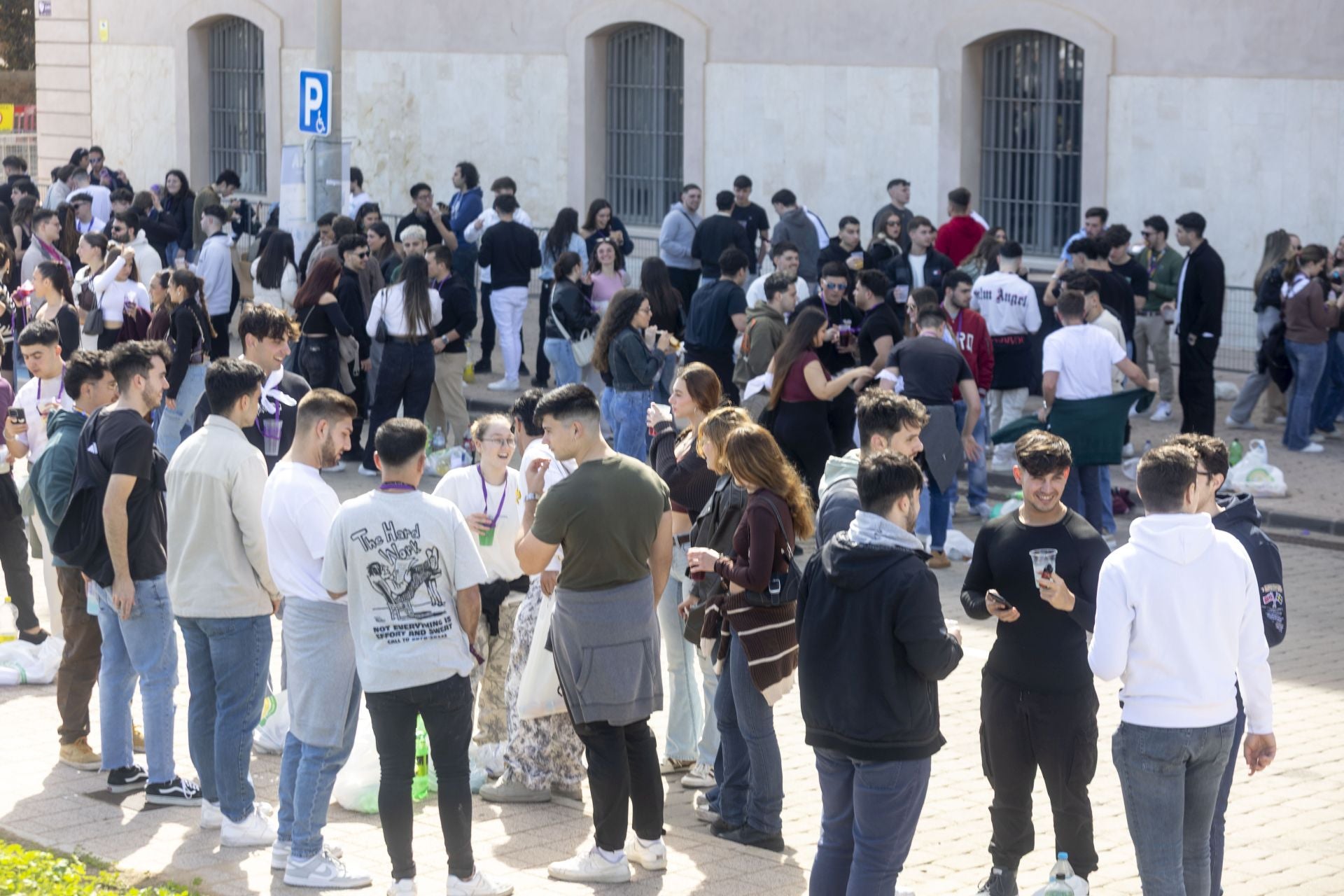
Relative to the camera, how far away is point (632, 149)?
24000mm

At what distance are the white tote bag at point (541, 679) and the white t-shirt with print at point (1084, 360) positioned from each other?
550 centimetres

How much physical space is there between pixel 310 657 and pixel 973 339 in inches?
289

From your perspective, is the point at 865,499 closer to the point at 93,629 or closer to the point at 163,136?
the point at 93,629

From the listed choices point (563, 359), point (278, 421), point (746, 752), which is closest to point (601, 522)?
point (746, 752)

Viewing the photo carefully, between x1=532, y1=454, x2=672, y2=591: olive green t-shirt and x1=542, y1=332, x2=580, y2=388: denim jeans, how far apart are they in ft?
Result: 27.7

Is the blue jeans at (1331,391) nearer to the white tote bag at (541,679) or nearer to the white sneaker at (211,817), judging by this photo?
the white tote bag at (541,679)

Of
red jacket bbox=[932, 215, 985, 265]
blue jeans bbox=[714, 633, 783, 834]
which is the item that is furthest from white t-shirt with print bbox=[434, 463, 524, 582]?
red jacket bbox=[932, 215, 985, 265]

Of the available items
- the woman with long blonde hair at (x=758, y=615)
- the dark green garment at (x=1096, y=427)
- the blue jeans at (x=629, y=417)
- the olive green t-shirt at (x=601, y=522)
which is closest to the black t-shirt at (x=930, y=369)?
the dark green garment at (x=1096, y=427)

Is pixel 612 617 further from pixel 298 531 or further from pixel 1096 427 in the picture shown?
pixel 1096 427

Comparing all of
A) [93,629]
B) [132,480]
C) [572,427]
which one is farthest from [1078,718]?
[93,629]

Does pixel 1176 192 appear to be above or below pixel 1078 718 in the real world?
above

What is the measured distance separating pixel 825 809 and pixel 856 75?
1597cm

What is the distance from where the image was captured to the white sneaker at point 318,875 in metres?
6.61

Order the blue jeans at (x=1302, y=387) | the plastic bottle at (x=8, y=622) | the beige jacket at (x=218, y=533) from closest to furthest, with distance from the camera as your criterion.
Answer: the beige jacket at (x=218, y=533)
the plastic bottle at (x=8, y=622)
the blue jeans at (x=1302, y=387)
